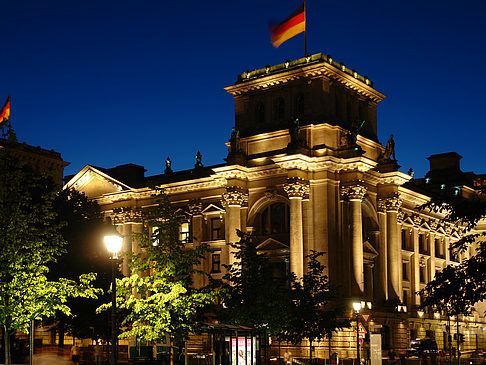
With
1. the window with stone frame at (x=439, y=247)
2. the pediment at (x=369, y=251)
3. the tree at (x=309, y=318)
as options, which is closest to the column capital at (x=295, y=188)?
the pediment at (x=369, y=251)

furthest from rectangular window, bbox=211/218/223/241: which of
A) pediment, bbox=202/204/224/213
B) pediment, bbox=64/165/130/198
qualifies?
pediment, bbox=64/165/130/198

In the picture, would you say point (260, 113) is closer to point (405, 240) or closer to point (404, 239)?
point (404, 239)

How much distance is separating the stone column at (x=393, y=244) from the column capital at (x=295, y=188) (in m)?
10.7

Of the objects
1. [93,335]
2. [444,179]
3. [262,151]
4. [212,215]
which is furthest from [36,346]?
[444,179]

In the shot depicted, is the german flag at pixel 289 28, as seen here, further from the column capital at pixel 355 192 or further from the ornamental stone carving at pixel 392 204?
the ornamental stone carving at pixel 392 204

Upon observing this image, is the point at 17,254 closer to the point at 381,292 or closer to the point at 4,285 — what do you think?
the point at 4,285

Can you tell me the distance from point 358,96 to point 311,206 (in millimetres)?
15511

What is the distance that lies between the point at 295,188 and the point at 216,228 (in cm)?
1370

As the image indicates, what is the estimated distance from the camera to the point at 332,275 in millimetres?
66500

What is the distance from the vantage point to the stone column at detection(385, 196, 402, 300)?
73.1 metres

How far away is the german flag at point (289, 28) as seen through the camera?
6919cm

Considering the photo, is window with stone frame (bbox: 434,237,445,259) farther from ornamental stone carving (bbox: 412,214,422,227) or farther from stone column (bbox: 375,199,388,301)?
stone column (bbox: 375,199,388,301)

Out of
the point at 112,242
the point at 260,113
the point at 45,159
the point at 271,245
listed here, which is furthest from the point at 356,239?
the point at 45,159

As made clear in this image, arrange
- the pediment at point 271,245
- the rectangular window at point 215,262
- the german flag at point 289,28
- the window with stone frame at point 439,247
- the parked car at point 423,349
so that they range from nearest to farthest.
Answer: the parked car at point 423,349 < the german flag at point 289,28 < the pediment at point 271,245 < the rectangular window at point 215,262 < the window with stone frame at point 439,247
